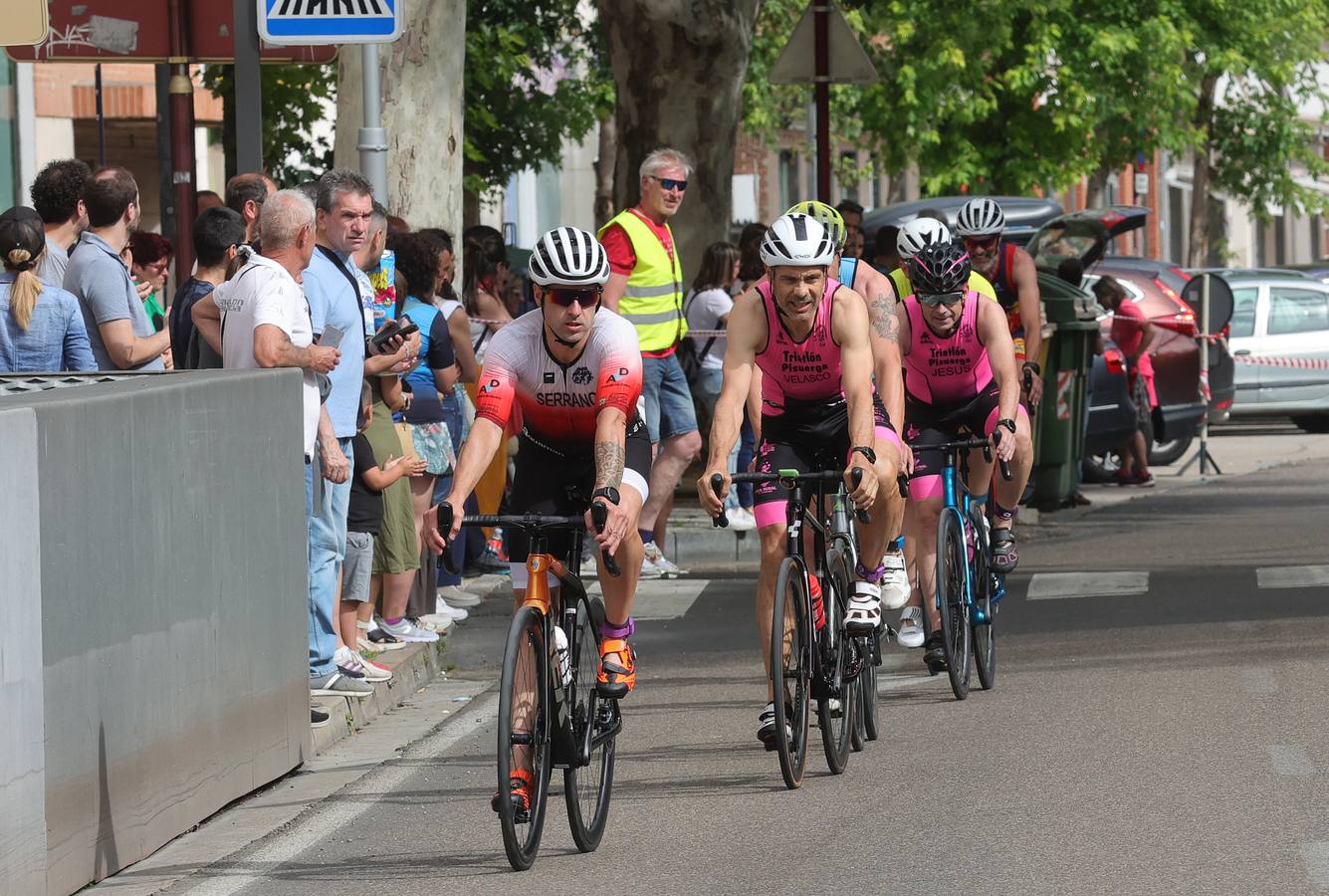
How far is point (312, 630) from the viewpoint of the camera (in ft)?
31.3

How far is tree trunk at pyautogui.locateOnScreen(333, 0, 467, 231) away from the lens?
13797 millimetres

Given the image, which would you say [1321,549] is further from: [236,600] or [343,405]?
[236,600]

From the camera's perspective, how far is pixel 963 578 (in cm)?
1009

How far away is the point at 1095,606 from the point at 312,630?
4727 mm

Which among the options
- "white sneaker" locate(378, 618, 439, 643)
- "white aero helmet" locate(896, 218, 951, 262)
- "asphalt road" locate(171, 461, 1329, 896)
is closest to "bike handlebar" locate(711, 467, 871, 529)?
"asphalt road" locate(171, 461, 1329, 896)

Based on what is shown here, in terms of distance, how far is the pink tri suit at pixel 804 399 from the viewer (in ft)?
29.1

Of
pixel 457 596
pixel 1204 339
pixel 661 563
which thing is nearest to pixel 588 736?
pixel 457 596

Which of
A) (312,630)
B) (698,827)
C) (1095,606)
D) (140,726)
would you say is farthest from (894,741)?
(1095,606)

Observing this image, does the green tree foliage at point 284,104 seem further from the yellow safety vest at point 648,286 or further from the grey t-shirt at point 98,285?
the grey t-shirt at point 98,285

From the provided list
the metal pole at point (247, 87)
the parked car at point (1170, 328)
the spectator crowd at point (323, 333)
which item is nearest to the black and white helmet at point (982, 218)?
the spectator crowd at point (323, 333)

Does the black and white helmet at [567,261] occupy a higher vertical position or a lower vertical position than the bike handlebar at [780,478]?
higher

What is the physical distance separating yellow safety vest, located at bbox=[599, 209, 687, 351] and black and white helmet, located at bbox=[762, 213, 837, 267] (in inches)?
174

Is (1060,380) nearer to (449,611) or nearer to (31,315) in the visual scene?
(449,611)

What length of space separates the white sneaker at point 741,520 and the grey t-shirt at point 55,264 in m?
5.72
